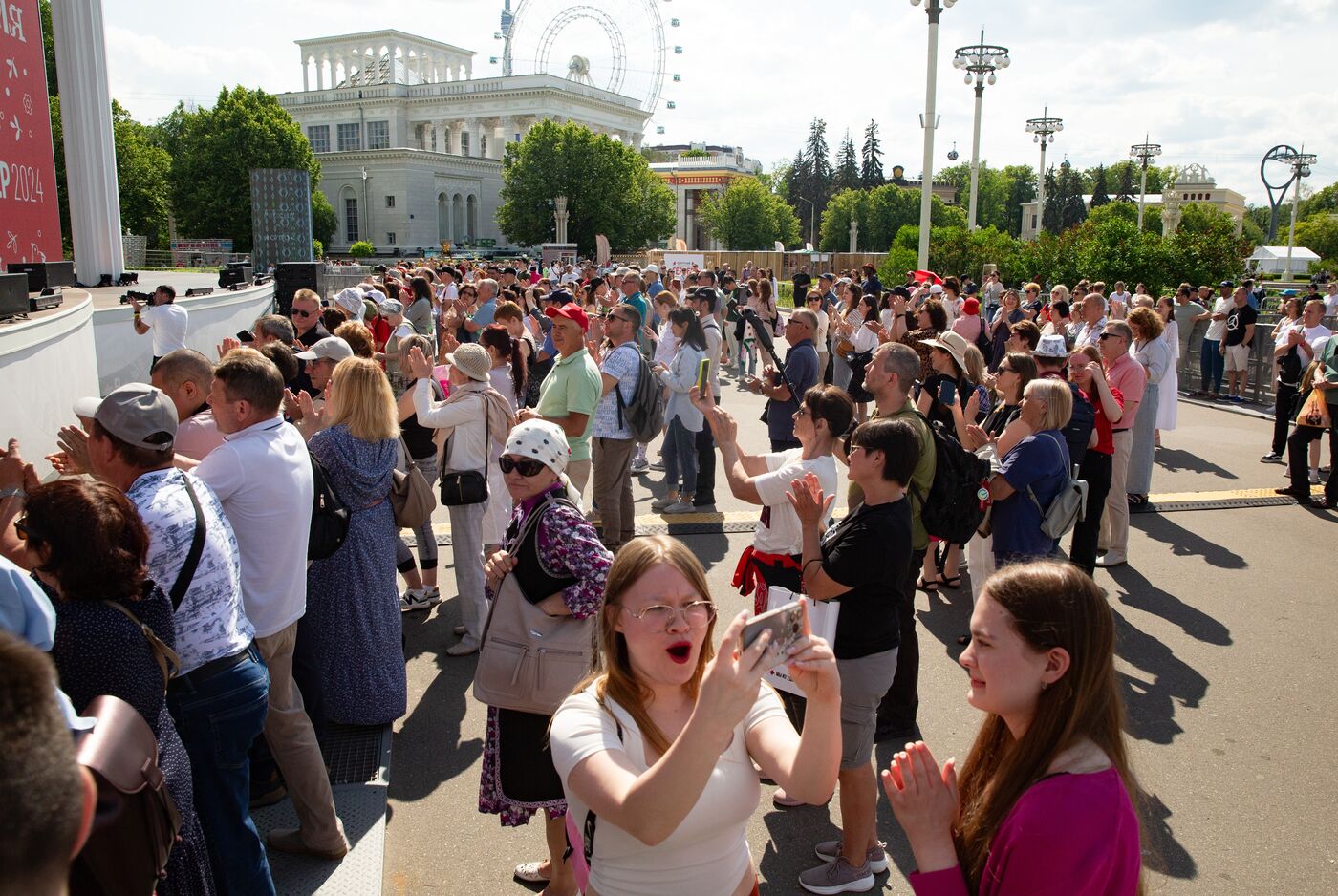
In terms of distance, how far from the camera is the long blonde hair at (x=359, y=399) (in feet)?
14.9

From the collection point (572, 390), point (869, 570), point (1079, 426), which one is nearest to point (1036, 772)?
point (869, 570)

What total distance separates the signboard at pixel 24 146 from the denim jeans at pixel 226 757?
1788 centimetres

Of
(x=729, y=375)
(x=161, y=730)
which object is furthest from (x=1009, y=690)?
(x=729, y=375)

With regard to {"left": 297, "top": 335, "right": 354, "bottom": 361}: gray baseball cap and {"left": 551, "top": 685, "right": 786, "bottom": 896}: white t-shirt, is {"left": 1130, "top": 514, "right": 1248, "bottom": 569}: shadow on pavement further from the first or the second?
{"left": 551, "top": 685, "right": 786, "bottom": 896}: white t-shirt

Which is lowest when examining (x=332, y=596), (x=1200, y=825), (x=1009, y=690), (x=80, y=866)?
(x=1200, y=825)

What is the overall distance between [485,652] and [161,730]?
3.86 ft

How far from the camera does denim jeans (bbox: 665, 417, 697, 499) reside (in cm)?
936

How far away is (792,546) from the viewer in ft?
14.3

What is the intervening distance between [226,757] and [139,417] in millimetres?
1157

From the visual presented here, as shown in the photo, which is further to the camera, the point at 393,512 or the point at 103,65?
the point at 103,65

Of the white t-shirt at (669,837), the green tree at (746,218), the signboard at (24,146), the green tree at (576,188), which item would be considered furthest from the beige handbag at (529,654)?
the green tree at (746,218)

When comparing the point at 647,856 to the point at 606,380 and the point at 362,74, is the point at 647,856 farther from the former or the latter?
the point at 362,74

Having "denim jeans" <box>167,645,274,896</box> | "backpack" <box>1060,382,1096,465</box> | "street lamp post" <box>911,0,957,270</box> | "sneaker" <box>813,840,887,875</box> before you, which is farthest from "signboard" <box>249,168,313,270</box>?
"sneaker" <box>813,840,887,875</box>

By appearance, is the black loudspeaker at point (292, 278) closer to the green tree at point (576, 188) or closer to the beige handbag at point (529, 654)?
the beige handbag at point (529, 654)
